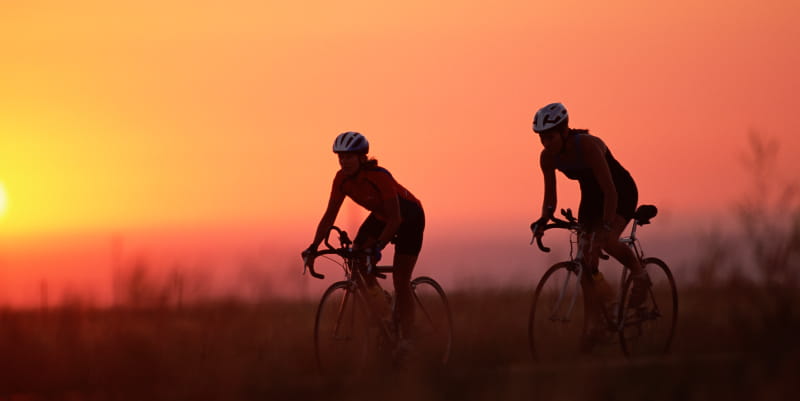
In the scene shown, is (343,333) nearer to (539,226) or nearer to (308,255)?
(308,255)

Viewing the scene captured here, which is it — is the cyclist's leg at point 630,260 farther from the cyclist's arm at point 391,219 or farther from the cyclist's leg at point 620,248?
the cyclist's arm at point 391,219

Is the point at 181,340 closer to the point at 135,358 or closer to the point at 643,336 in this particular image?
the point at 135,358

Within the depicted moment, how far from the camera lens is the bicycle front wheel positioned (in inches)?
447

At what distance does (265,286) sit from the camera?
13.1 m

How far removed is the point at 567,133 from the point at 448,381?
2.66 meters

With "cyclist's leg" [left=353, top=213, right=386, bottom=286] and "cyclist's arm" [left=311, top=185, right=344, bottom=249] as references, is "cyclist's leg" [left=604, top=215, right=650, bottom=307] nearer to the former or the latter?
"cyclist's leg" [left=353, top=213, right=386, bottom=286]

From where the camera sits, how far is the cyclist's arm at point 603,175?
37.1 feet

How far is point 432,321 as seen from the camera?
12.1 metres

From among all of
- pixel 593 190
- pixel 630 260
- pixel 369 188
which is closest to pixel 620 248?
pixel 630 260

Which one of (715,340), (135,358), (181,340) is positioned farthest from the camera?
(715,340)

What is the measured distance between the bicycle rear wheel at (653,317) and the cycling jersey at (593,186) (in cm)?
80

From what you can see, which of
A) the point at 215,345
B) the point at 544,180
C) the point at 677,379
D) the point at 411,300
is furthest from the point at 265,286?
the point at 677,379

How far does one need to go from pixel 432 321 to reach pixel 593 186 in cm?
200

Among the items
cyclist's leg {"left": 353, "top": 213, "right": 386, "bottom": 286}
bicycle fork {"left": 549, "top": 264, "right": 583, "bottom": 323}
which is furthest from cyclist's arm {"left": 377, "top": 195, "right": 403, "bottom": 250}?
bicycle fork {"left": 549, "top": 264, "right": 583, "bottom": 323}
